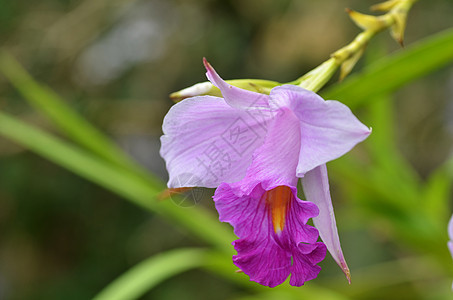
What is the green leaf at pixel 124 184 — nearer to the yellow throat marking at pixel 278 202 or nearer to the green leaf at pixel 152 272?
the green leaf at pixel 152 272

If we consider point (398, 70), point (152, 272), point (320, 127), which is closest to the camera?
point (320, 127)

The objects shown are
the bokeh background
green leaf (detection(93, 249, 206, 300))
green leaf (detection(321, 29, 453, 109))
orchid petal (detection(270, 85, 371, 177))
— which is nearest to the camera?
orchid petal (detection(270, 85, 371, 177))

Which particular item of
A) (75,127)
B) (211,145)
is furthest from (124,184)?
(211,145)

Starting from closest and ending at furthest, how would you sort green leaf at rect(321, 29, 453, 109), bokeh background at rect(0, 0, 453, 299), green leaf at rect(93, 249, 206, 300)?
green leaf at rect(321, 29, 453, 109), green leaf at rect(93, 249, 206, 300), bokeh background at rect(0, 0, 453, 299)

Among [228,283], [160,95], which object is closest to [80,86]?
[160,95]

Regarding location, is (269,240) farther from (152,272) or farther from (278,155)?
(152,272)

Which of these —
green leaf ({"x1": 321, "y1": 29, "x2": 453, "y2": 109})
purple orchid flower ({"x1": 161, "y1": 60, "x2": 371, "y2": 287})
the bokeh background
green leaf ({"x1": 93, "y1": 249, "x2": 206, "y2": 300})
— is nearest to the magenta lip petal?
purple orchid flower ({"x1": 161, "y1": 60, "x2": 371, "y2": 287})

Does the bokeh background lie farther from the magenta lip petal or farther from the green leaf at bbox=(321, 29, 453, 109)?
the magenta lip petal
